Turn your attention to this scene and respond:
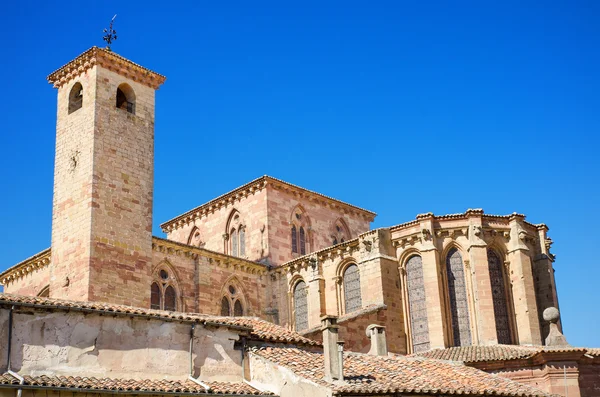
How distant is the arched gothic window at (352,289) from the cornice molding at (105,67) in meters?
11.0

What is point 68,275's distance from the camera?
89.4 ft

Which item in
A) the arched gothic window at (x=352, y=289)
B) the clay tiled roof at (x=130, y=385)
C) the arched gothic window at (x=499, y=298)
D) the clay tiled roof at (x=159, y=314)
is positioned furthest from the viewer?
the arched gothic window at (x=352, y=289)

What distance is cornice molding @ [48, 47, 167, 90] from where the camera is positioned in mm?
29500

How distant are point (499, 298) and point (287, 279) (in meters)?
9.37

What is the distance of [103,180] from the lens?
28.2m

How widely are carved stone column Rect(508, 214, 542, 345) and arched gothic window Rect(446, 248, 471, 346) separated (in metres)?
1.87

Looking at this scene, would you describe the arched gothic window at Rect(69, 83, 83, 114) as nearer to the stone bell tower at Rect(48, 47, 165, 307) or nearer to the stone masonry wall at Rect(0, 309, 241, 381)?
the stone bell tower at Rect(48, 47, 165, 307)

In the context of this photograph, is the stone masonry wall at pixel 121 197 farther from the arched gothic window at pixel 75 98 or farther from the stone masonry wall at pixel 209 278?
A: the arched gothic window at pixel 75 98

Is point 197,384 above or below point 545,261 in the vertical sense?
below

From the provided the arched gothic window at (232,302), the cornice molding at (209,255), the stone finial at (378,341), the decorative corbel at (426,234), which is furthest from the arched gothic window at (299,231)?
the stone finial at (378,341)

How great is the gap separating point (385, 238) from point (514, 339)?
6108mm

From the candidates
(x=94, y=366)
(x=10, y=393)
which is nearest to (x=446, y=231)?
(x=94, y=366)

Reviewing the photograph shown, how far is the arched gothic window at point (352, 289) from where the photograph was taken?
31.0 meters

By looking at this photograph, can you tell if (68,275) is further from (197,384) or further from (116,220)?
(197,384)
